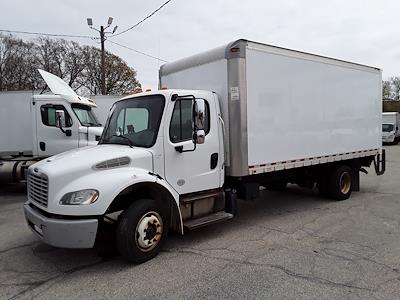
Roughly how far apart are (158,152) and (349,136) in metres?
5.25

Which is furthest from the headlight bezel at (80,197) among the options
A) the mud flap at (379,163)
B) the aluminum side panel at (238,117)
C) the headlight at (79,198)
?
the mud flap at (379,163)

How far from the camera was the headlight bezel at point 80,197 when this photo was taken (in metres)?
4.45

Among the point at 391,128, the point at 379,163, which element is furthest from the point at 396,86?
the point at 379,163

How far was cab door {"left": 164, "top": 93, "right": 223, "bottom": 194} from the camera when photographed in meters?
5.39

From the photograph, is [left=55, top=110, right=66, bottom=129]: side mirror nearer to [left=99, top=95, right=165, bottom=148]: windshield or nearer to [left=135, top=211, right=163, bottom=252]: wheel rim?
[left=99, top=95, right=165, bottom=148]: windshield

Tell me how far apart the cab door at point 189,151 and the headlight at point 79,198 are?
1.20 meters

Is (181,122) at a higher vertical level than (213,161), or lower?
higher

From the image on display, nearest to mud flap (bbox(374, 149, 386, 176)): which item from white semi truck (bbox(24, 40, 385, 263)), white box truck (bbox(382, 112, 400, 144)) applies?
white semi truck (bbox(24, 40, 385, 263))

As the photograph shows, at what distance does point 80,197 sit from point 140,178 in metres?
0.80

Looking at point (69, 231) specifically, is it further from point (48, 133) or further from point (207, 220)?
point (48, 133)

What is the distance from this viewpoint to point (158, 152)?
17.2ft

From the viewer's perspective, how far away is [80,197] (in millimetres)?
4477

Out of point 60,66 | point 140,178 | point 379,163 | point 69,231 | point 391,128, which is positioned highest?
point 60,66

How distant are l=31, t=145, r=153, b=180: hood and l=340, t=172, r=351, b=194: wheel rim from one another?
547 centimetres
